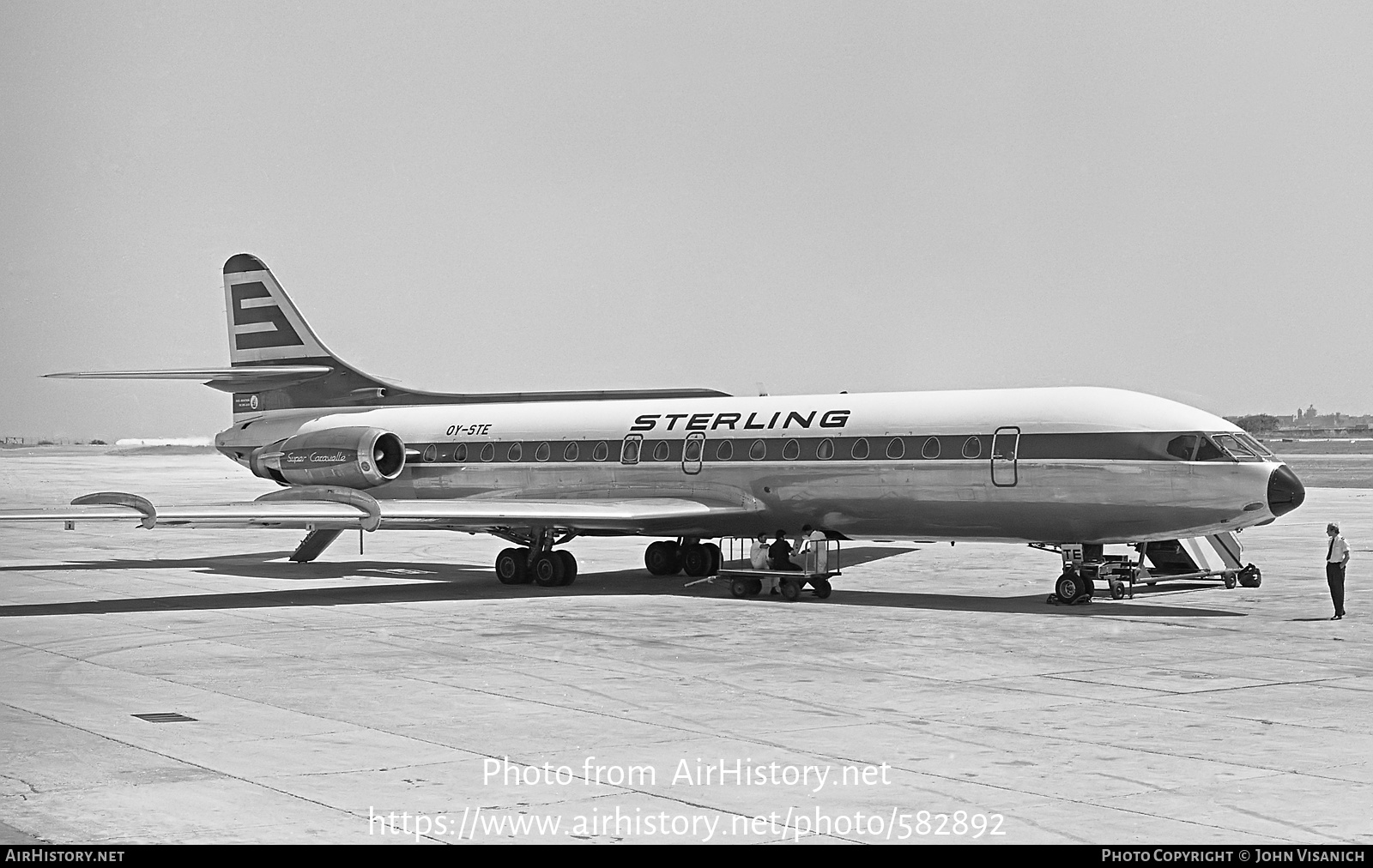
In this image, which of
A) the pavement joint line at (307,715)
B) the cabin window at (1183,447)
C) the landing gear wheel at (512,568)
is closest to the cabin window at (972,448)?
the cabin window at (1183,447)

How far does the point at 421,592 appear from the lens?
1051 inches

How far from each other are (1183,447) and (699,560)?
1007 centimetres

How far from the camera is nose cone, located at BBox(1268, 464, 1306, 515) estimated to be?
22406 millimetres

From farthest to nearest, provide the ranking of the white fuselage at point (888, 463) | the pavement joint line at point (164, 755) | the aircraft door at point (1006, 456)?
the aircraft door at point (1006, 456), the white fuselage at point (888, 463), the pavement joint line at point (164, 755)

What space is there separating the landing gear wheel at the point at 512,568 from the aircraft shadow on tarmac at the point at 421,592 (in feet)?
0.57

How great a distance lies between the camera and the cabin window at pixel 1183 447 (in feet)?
74.6

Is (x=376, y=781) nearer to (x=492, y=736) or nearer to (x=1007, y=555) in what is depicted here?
(x=492, y=736)

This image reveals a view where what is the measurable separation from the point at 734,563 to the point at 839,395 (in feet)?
11.9

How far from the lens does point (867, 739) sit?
1254 cm

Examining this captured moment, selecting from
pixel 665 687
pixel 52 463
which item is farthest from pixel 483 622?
pixel 52 463

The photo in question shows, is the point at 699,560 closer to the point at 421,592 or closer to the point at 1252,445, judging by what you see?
the point at 421,592

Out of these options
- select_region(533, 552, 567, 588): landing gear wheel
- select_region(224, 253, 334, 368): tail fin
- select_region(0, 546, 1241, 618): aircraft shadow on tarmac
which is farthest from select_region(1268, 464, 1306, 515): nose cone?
select_region(224, 253, 334, 368): tail fin

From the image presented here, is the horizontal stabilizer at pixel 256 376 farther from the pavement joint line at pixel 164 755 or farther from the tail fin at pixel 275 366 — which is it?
the pavement joint line at pixel 164 755
